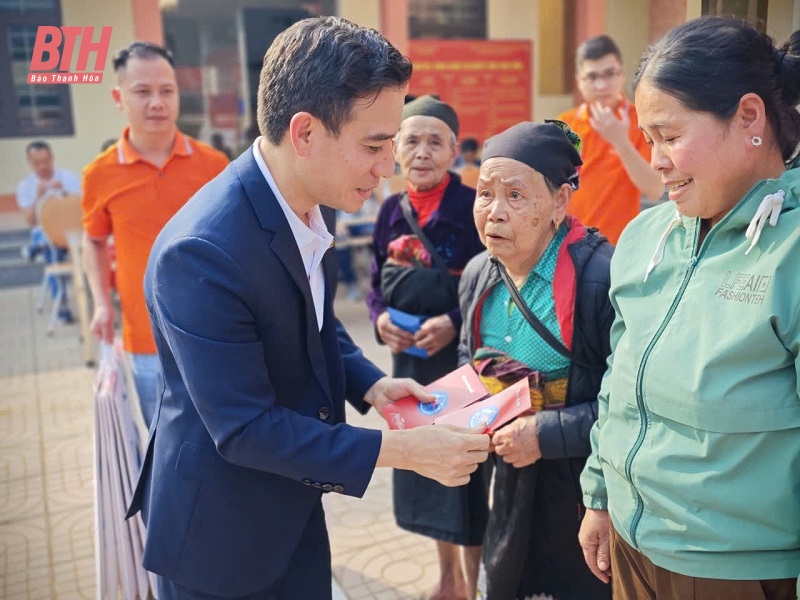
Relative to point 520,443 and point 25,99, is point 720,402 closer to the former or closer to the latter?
point 520,443

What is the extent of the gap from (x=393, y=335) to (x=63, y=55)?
6.51ft

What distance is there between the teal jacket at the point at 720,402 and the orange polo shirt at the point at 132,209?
2337mm

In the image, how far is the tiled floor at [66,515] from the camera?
303cm

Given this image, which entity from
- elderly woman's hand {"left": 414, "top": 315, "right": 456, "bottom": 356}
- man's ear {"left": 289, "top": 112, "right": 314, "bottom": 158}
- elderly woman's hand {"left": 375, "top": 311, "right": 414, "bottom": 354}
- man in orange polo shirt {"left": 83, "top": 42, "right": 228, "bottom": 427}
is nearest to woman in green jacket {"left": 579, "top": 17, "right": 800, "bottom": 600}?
man's ear {"left": 289, "top": 112, "right": 314, "bottom": 158}

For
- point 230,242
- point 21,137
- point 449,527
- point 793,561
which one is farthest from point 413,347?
point 21,137

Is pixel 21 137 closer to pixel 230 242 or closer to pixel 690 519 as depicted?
pixel 230 242

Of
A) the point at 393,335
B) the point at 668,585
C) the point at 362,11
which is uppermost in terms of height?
the point at 362,11

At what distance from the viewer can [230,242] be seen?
143cm

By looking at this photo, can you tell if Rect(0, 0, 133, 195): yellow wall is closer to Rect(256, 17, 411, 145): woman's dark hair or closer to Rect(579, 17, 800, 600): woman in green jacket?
Rect(256, 17, 411, 145): woman's dark hair

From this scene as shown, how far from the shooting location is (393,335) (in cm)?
278

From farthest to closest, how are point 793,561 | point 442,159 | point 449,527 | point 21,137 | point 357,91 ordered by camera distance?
point 21,137, point 442,159, point 449,527, point 357,91, point 793,561

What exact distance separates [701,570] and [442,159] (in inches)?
71.6

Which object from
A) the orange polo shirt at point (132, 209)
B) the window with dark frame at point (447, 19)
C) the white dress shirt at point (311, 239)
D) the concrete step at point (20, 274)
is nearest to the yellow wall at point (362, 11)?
the window with dark frame at point (447, 19)

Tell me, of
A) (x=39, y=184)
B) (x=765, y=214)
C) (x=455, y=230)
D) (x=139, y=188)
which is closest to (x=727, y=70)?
(x=765, y=214)
